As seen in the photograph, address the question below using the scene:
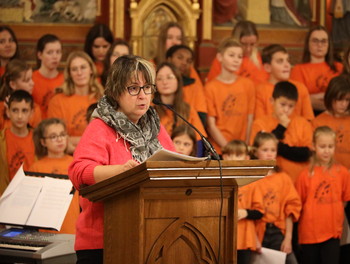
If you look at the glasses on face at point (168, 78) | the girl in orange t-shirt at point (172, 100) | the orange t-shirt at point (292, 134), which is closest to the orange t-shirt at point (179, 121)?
the girl in orange t-shirt at point (172, 100)

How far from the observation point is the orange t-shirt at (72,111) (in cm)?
584

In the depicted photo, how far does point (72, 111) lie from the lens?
19.3 feet

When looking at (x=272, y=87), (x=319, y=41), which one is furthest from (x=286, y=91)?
(x=319, y=41)

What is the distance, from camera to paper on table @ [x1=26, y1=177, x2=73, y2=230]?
162 inches

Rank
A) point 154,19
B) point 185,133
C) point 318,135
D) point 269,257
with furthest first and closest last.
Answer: point 154,19 → point 318,135 → point 185,133 → point 269,257

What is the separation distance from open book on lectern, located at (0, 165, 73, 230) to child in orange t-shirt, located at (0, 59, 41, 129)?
1.79m

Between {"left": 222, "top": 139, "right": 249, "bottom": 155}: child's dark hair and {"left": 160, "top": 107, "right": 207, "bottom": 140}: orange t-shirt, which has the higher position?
{"left": 160, "top": 107, "right": 207, "bottom": 140}: orange t-shirt

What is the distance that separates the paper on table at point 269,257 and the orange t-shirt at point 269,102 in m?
1.55

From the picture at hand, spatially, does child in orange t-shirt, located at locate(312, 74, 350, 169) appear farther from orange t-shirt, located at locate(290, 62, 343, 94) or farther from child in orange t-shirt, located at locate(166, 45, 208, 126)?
child in orange t-shirt, located at locate(166, 45, 208, 126)

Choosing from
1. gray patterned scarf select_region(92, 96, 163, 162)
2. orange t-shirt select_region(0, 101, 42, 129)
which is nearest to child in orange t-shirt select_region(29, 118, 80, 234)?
orange t-shirt select_region(0, 101, 42, 129)

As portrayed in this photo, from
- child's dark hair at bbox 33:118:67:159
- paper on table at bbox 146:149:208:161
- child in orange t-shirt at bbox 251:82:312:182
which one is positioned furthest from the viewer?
child in orange t-shirt at bbox 251:82:312:182

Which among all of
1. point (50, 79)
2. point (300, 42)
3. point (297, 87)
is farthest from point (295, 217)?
point (300, 42)

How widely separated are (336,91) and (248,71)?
100 centimetres

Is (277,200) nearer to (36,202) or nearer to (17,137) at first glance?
(36,202)
